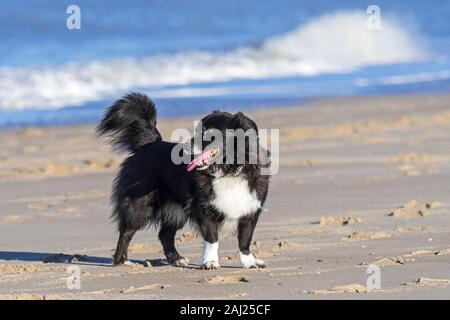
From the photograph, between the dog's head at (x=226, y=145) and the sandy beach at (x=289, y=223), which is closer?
the sandy beach at (x=289, y=223)

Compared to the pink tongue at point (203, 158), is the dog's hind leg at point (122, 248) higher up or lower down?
lower down

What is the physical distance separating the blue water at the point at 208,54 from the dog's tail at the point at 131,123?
404 inches

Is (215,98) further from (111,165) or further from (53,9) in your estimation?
(53,9)

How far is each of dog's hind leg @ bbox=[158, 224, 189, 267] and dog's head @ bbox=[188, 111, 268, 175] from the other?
76 centimetres

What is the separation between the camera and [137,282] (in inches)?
254

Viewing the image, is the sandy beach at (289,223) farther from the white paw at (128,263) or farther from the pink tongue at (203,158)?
the pink tongue at (203,158)

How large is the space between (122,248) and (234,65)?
A: 67.2 feet

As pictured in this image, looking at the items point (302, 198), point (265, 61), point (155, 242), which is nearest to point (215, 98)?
point (265, 61)

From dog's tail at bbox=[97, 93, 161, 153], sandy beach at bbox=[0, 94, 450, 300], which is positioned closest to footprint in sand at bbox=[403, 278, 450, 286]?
sandy beach at bbox=[0, 94, 450, 300]

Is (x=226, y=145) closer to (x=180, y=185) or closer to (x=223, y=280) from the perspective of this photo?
Result: (x=180, y=185)

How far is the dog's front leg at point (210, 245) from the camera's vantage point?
22.7ft

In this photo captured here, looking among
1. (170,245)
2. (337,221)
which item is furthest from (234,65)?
(170,245)

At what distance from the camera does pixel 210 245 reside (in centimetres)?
693

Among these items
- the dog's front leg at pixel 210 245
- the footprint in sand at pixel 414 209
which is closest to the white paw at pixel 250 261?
the dog's front leg at pixel 210 245
